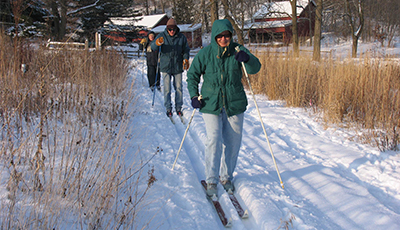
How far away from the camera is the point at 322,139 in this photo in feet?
15.3

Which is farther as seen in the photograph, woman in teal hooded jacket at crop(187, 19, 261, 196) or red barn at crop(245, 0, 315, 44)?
red barn at crop(245, 0, 315, 44)

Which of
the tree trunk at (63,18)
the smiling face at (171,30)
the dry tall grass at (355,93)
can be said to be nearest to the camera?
the dry tall grass at (355,93)

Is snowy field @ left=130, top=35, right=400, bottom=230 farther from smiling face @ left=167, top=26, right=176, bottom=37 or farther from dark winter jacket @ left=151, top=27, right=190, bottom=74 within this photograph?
smiling face @ left=167, top=26, right=176, bottom=37

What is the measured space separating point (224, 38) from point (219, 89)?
0.52m

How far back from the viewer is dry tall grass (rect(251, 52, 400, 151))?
4.40 metres

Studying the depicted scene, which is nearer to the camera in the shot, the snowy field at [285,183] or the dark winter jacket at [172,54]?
the snowy field at [285,183]

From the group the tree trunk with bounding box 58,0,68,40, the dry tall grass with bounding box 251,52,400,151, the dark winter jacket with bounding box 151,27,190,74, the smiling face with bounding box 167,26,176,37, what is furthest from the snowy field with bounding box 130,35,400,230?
the tree trunk with bounding box 58,0,68,40

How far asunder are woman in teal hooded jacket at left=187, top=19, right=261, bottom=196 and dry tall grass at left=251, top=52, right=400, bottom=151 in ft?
8.23

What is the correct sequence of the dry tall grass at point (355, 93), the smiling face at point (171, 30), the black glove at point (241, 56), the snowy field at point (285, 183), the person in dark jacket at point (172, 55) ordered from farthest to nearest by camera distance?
the person in dark jacket at point (172, 55) < the smiling face at point (171, 30) < the dry tall grass at point (355, 93) < the black glove at point (241, 56) < the snowy field at point (285, 183)

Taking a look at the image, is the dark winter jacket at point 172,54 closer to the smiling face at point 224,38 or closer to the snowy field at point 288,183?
the snowy field at point 288,183

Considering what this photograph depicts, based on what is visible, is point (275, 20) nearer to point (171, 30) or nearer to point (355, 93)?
point (171, 30)

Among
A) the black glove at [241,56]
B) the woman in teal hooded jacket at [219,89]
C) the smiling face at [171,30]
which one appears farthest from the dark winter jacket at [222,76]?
the smiling face at [171,30]

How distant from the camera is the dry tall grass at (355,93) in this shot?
4.40 meters

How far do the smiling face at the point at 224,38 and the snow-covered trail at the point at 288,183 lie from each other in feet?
5.34
